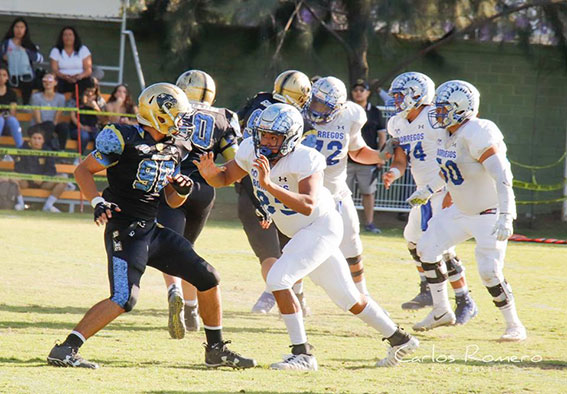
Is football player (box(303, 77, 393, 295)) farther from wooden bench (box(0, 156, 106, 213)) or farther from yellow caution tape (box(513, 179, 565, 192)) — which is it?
yellow caution tape (box(513, 179, 565, 192))

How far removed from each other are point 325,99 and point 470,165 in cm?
129

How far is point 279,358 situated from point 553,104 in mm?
13423

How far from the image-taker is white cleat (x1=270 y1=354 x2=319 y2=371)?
5949 mm

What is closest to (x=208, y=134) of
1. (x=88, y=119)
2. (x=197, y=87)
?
(x=197, y=87)

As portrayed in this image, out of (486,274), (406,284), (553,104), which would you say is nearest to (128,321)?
(486,274)

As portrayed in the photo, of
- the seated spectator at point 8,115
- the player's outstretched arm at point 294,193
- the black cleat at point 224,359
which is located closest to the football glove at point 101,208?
the player's outstretched arm at point 294,193

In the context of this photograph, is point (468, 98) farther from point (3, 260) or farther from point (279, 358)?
point (3, 260)

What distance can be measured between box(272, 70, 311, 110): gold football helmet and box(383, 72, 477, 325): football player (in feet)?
3.31

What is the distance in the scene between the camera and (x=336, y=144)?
8148mm

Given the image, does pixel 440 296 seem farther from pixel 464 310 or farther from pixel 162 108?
pixel 162 108

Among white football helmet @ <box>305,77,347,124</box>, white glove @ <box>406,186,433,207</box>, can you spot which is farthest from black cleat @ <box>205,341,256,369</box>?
white football helmet @ <box>305,77,347,124</box>

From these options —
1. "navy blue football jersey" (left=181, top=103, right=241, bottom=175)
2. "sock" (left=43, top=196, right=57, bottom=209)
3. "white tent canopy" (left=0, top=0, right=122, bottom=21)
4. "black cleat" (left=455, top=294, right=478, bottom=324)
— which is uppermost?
"white tent canopy" (left=0, top=0, right=122, bottom=21)

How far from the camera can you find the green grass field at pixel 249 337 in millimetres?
5586

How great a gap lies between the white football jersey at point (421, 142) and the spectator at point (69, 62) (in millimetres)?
8462
